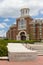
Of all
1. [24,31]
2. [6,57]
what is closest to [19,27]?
[24,31]

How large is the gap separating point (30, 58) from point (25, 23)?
50.1 metres

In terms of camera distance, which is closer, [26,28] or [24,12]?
[26,28]

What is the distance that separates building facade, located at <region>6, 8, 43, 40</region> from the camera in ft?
193

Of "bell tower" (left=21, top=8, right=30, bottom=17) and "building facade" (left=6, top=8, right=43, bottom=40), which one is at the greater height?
"bell tower" (left=21, top=8, right=30, bottom=17)

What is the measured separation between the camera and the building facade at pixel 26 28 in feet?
193

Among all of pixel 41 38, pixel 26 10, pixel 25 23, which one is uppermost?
pixel 26 10

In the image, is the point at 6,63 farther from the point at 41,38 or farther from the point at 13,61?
the point at 41,38

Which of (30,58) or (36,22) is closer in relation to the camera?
(30,58)

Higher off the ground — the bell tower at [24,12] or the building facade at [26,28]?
the bell tower at [24,12]

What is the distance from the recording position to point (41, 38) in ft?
188

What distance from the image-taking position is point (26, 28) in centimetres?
6081

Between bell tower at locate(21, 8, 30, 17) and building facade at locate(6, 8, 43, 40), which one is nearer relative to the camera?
building facade at locate(6, 8, 43, 40)

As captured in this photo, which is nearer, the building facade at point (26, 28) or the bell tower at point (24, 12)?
the building facade at point (26, 28)

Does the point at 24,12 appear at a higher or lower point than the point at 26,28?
higher
